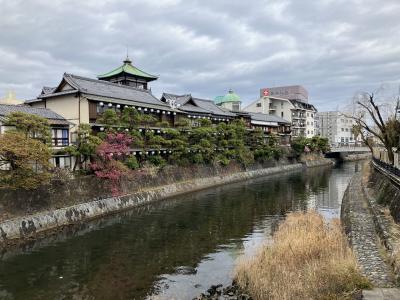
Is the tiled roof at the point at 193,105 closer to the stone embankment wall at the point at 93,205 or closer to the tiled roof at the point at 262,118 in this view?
the stone embankment wall at the point at 93,205

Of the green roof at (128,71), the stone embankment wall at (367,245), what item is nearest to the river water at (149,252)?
the stone embankment wall at (367,245)

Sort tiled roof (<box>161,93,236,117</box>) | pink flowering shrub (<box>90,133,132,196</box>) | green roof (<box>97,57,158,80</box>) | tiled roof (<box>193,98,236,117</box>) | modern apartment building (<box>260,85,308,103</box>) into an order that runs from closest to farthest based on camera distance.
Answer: pink flowering shrub (<box>90,133,132,196</box>)
green roof (<box>97,57,158,80</box>)
tiled roof (<box>161,93,236,117</box>)
tiled roof (<box>193,98,236,117</box>)
modern apartment building (<box>260,85,308,103</box>)

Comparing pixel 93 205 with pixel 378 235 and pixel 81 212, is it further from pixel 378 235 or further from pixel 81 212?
pixel 378 235

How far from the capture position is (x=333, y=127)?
135 metres

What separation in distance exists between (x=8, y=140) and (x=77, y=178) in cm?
785

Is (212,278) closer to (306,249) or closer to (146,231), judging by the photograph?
(306,249)

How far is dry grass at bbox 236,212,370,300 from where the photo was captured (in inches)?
436

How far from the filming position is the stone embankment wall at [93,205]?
874 inches

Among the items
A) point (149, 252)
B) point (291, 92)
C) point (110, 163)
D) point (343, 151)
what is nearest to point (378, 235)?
point (149, 252)

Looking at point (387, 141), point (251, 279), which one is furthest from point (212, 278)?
point (387, 141)

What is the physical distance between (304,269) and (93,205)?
1994cm

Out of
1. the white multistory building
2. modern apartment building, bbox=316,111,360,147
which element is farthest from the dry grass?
modern apartment building, bbox=316,111,360,147

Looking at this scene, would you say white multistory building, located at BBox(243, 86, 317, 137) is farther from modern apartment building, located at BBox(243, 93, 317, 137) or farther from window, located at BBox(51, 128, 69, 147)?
window, located at BBox(51, 128, 69, 147)

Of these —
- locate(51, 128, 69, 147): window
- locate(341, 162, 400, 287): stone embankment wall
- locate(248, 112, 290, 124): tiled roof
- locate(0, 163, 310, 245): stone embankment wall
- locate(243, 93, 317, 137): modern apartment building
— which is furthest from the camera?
locate(243, 93, 317, 137): modern apartment building
